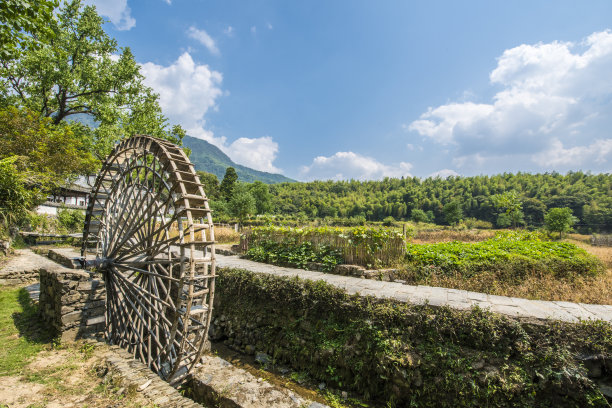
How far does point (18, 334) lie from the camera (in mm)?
5324

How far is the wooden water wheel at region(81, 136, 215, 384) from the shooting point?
451 cm

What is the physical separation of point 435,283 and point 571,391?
3.07 metres

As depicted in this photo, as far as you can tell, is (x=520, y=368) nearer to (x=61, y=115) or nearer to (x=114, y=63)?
(x=114, y=63)

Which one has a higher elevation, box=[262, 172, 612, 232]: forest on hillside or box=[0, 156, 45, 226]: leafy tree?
box=[262, 172, 612, 232]: forest on hillside

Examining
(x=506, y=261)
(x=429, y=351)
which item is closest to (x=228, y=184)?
(x=506, y=261)

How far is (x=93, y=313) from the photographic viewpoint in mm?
5797

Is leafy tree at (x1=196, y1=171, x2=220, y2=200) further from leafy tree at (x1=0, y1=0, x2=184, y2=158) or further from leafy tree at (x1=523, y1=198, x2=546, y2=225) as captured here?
leafy tree at (x1=523, y1=198, x2=546, y2=225)

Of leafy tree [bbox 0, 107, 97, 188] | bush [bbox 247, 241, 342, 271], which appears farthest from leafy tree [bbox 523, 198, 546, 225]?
leafy tree [bbox 0, 107, 97, 188]

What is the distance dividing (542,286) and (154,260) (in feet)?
26.1

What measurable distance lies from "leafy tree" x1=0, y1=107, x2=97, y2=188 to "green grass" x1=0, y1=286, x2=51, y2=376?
27.2 ft

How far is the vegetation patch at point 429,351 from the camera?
335 cm

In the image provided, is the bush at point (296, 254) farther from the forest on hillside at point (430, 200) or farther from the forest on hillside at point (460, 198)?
the forest on hillside at point (460, 198)

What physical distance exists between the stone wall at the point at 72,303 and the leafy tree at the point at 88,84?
1325cm

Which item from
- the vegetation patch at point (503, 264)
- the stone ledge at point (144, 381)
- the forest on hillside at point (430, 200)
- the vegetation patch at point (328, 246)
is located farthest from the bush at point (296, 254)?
the forest on hillside at point (430, 200)
